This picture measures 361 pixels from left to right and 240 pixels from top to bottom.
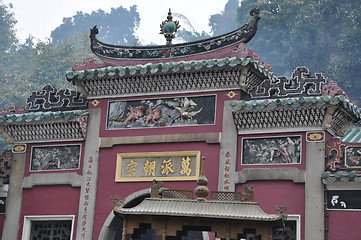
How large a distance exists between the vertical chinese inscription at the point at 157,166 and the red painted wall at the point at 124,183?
0.35 feet

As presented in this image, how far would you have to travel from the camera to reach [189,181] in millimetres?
14156

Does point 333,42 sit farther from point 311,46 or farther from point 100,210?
point 100,210

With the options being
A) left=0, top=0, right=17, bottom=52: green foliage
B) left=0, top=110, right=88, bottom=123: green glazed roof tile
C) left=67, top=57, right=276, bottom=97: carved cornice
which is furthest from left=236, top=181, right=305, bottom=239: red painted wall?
left=0, top=0, right=17, bottom=52: green foliage

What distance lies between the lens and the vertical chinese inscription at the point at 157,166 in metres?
14.2

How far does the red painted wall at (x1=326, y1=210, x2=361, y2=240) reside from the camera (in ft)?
41.4

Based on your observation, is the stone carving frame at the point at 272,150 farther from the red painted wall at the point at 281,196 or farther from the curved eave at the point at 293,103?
the curved eave at the point at 293,103

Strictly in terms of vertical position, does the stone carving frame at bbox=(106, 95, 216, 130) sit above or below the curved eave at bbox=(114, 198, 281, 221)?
above

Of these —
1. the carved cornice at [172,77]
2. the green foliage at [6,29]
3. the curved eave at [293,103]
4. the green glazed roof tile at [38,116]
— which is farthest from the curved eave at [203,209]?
the green foliage at [6,29]

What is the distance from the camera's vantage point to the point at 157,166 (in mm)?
14594

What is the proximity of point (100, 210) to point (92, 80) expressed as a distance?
2.97 metres

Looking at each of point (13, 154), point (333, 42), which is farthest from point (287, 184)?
point (333, 42)

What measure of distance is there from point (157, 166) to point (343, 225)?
418 cm

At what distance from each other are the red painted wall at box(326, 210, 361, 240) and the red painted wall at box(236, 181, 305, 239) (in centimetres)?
56

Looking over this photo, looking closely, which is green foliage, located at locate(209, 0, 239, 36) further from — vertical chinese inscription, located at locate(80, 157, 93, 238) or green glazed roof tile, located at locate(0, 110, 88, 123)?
vertical chinese inscription, located at locate(80, 157, 93, 238)
